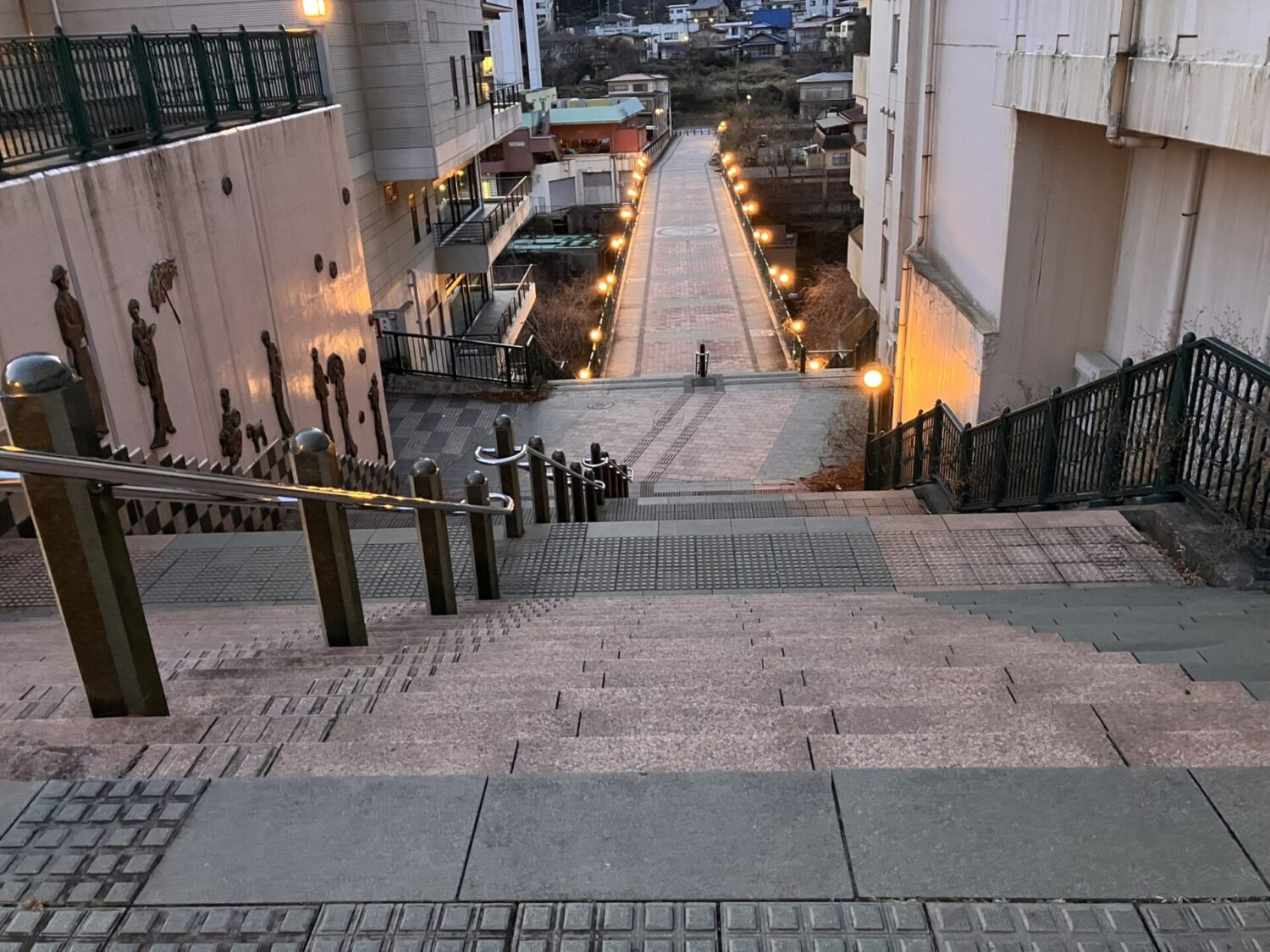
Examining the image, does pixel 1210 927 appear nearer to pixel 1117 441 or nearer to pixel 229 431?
pixel 1117 441

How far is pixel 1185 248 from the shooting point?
8.34 metres

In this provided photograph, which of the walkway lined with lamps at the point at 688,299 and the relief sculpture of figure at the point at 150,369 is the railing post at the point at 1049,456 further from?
the walkway lined with lamps at the point at 688,299

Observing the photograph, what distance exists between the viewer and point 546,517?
25.4ft

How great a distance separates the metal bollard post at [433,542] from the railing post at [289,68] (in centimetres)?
731

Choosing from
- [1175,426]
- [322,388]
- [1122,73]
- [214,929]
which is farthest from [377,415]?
[214,929]

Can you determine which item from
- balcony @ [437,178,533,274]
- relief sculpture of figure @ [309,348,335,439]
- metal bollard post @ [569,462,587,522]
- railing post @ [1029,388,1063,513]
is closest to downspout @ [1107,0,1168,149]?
railing post @ [1029,388,1063,513]

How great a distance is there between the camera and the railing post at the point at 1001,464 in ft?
27.1

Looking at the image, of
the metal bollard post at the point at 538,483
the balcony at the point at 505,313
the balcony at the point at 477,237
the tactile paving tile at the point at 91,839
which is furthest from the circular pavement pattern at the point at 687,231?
the tactile paving tile at the point at 91,839

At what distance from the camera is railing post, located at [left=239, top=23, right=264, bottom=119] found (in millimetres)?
9109

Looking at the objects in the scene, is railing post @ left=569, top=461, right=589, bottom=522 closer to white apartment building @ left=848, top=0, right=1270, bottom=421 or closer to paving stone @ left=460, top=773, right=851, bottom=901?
white apartment building @ left=848, top=0, right=1270, bottom=421

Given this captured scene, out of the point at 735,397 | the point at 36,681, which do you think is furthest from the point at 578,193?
the point at 36,681

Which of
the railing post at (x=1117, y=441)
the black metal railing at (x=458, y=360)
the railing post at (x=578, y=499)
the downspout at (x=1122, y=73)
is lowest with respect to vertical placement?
the black metal railing at (x=458, y=360)

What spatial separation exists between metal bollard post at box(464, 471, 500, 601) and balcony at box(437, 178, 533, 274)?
19.5 meters

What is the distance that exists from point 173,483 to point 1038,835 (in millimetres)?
2397
